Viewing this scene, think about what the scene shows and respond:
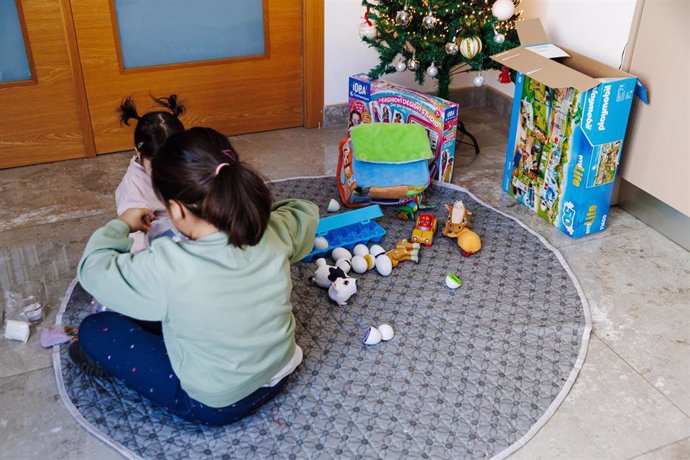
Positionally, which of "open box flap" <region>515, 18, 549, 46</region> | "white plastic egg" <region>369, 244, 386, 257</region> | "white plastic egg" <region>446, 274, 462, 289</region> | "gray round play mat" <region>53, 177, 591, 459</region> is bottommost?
"gray round play mat" <region>53, 177, 591, 459</region>

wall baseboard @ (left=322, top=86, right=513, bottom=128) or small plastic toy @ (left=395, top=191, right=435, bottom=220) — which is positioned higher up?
wall baseboard @ (left=322, top=86, right=513, bottom=128)

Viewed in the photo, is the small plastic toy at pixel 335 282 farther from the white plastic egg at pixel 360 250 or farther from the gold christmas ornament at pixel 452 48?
the gold christmas ornament at pixel 452 48

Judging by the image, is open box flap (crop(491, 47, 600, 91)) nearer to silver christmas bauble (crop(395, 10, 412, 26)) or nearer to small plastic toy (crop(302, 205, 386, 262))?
silver christmas bauble (crop(395, 10, 412, 26))

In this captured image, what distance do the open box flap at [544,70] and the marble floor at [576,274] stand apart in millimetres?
492

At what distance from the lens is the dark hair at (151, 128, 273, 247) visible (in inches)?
47.3

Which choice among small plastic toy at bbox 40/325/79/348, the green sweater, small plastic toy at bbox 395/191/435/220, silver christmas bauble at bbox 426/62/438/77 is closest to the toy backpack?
small plastic toy at bbox 395/191/435/220

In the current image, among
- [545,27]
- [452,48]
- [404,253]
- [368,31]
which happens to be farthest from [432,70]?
[404,253]

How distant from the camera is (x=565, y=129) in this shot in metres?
2.13

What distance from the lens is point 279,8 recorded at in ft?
9.07

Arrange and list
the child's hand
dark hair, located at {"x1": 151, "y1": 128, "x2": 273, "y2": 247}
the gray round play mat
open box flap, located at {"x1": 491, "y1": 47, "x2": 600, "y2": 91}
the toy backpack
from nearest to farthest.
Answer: dark hair, located at {"x1": 151, "y1": 128, "x2": 273, "y2": 247}
the gray round play mat
the child's hand
open box flap, located at {"x1": 491, "y1": 47, "x2": 600, "y2": 91}
the toy backpack

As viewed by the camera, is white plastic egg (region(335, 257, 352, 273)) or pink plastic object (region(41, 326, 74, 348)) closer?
pink plastic object (region(41, 326, 74, 348))

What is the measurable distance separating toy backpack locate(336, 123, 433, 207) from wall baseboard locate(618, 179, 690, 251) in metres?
0.68

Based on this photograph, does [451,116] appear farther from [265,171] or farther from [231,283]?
[231,283]

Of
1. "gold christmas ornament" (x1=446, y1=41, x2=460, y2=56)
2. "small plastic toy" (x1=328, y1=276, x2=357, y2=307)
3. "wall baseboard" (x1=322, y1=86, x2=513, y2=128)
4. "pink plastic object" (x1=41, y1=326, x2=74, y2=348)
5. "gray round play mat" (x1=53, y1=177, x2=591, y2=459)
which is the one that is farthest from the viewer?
"wall baseboard" (x1=322, y1=86, x2=513, y2=128)
